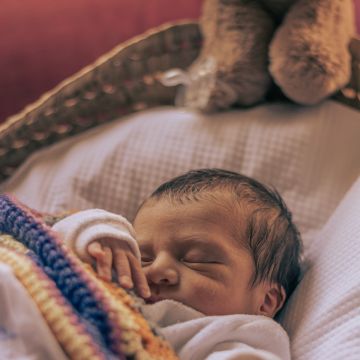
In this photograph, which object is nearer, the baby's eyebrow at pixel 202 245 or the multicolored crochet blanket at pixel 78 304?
the multicolored crochet blanket at pixel 78 304

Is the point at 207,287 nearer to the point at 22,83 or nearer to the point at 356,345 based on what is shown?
the point at 356,345

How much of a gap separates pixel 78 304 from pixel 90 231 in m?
0.12

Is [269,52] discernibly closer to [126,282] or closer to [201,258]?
[201,258]

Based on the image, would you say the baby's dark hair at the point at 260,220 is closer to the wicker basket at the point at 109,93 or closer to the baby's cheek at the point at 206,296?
the baby's cheek at the point at 206,296

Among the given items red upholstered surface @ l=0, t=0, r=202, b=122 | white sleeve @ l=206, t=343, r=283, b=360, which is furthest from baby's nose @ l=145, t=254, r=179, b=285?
red upholstered surface @ l=0, t=0, r=202, b=122

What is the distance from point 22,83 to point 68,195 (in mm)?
382

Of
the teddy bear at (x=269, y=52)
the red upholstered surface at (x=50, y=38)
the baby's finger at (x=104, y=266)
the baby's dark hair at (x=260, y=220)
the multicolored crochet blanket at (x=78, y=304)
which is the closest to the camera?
the multicolored crochet blanket at (x=78, y=304)

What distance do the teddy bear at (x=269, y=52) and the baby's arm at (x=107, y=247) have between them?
460 mm

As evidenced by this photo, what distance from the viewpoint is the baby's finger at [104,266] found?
803mm

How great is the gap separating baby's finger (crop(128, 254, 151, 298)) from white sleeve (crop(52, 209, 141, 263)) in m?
0.01

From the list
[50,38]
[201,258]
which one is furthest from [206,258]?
[50,38]

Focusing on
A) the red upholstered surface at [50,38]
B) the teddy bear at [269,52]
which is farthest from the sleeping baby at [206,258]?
the red upholstered surface at [50,38]

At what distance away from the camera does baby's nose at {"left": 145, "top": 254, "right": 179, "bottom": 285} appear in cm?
87

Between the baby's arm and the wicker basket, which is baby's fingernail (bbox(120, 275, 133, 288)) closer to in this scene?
the baby's arm
